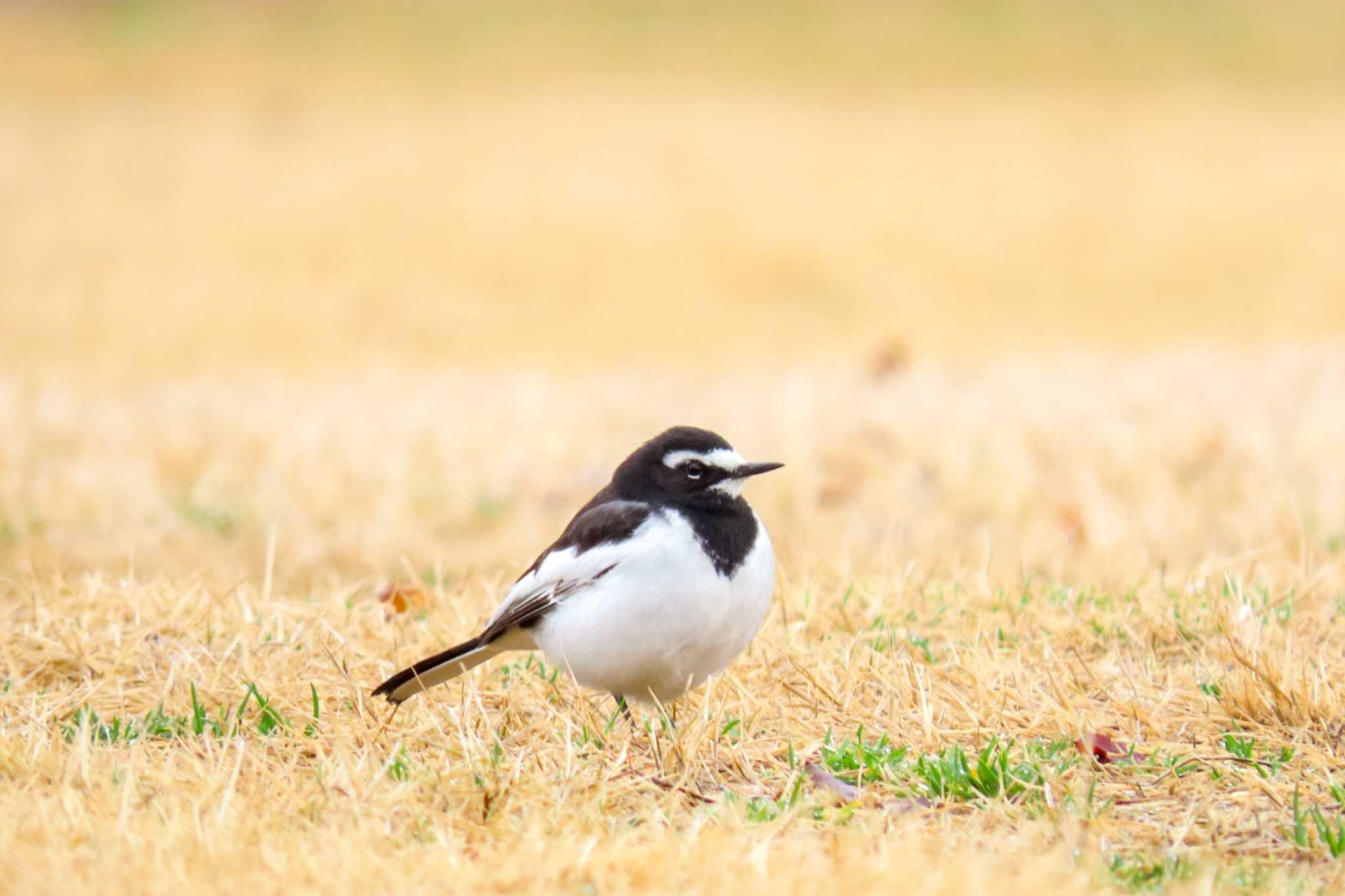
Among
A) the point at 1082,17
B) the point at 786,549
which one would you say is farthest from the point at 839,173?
the point at 786,549

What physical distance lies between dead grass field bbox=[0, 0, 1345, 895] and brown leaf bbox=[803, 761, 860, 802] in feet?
0.13

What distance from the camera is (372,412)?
463 inches

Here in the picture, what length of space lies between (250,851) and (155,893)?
0.81 ft

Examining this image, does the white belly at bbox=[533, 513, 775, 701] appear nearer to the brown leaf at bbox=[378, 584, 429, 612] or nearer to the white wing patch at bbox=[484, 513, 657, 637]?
the white wing patch at bbox=[484, 513, 657, 637]

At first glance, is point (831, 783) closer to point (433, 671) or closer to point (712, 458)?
point (712, 458)

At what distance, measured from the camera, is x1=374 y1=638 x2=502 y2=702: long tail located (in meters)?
4.30

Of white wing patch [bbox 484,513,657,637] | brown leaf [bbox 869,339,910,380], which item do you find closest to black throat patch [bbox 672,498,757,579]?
white wing patch [bbox 484,513,657,637]

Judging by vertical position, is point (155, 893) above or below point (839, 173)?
below

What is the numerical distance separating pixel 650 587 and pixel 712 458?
479mm

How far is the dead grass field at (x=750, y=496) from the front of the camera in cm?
344

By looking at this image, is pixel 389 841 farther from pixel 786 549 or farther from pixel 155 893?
pixel 786 549

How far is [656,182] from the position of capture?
95.3 ft

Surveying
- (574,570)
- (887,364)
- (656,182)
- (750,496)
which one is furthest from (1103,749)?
(656,182)

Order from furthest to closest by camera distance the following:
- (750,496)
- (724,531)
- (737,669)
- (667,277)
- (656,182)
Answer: (656,182) < (667,277) < (750,496) < (737,669) < (724,531)
